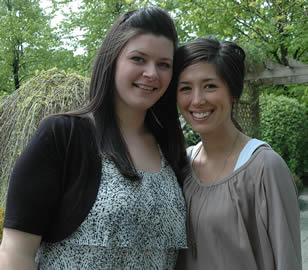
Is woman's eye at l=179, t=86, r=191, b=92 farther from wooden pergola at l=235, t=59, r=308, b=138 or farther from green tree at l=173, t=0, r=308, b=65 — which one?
wooden pergola at l=235, t=59, r=308, b=138

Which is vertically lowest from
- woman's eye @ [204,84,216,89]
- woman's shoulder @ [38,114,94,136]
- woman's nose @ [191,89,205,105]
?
woman's shoulder @ [38,114,94,136]

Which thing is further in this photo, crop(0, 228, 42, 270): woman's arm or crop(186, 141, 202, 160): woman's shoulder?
crop(186, 141, 202, 160): woman's shoulder

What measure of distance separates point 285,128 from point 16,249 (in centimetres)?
942

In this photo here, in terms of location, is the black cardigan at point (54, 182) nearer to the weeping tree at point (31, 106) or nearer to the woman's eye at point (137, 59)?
the woman's eye at point (137, 59)

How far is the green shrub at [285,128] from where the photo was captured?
9.84 m

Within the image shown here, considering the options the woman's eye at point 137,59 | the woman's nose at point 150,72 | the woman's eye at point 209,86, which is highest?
the woman's eye at point 137,59

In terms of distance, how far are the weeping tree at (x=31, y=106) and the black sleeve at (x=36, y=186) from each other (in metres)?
1.88

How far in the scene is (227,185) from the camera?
1820mm

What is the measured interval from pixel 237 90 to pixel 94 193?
99cm

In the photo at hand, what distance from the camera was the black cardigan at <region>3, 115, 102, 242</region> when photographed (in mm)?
1425

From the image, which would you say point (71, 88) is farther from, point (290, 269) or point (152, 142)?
point (290, 269)

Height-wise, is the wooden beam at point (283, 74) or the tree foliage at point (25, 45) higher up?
the tree foliage at point (25, 45)

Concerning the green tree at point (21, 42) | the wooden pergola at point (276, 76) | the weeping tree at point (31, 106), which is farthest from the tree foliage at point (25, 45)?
the weeping tree at point (31, 106)

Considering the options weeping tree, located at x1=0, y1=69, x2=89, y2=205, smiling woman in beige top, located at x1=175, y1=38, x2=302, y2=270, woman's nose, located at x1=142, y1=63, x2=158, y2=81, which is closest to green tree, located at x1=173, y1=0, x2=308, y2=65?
weeping tree, located at x1=0, y1=69, x2=89, y2=205
